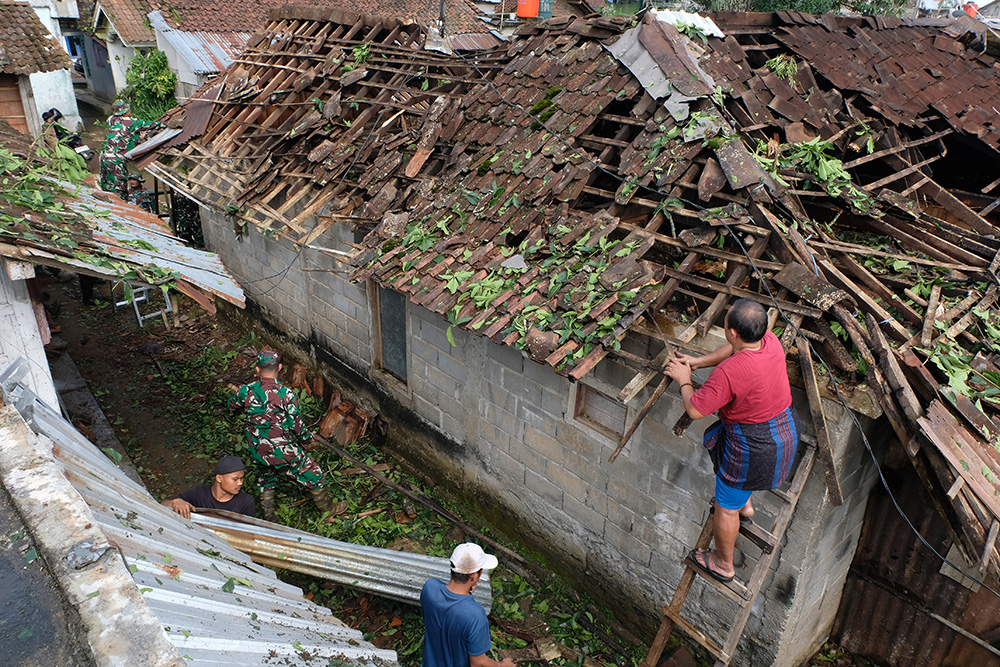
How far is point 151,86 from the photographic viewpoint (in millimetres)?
23500

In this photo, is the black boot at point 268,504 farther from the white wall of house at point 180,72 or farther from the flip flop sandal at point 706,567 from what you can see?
the white wall of house at point 180,72

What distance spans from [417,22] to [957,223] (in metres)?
8.10

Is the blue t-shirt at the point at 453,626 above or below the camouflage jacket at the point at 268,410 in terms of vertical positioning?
above

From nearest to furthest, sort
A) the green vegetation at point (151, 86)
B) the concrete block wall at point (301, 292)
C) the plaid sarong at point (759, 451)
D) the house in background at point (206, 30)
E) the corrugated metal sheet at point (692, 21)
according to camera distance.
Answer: the plaid sarong at point (759, 451) < the corrugated metal sheet at point (692, 21) < the concrete block wall at point (301, 292) < the house in background at point (206, 30) < the green vegetation at point (151, 86)

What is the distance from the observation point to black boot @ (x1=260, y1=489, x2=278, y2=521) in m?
7.68

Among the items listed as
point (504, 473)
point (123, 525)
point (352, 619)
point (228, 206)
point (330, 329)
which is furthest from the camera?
point (330, 329)

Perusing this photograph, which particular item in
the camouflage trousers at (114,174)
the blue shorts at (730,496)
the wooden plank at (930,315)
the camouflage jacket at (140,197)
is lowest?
the camouflage jacket at (140,197)

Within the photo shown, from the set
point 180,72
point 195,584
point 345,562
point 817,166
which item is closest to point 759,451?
point 817,166

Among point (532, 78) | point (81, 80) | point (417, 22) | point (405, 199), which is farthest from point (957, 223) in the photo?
point (81, 80)

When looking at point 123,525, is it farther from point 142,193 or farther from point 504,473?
point 142,193

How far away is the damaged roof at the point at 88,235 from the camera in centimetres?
486

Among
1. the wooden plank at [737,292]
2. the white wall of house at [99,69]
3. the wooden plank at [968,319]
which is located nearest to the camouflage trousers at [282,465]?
the wooden plank at [737,292]

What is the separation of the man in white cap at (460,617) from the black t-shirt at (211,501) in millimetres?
2764

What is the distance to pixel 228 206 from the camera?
8.67 meters
